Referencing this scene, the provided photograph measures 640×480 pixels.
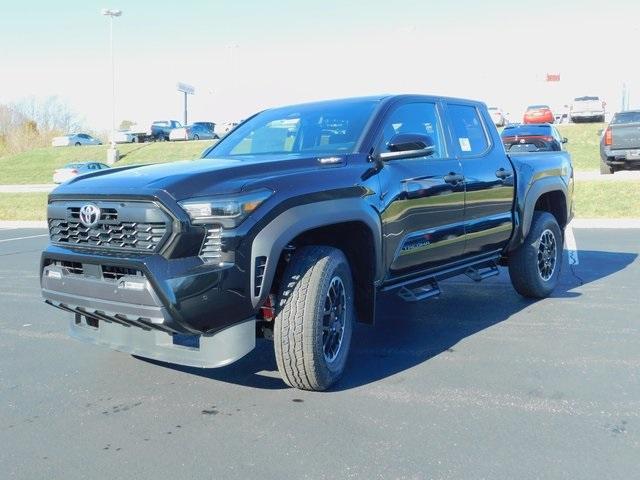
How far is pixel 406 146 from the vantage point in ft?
14.7

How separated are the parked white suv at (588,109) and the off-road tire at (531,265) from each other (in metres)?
34.9

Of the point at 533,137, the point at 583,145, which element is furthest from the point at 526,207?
the point at 583,145

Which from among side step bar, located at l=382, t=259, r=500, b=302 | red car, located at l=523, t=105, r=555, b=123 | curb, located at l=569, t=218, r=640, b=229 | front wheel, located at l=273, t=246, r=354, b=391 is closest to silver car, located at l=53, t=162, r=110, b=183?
curb, located at l=569, t=218, r=640, b=229

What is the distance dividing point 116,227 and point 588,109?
128ft

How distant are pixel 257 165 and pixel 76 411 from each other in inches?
71.3

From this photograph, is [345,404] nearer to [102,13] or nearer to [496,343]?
[496,343]

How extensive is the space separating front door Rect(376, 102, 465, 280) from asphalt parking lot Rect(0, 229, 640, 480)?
0.74 m

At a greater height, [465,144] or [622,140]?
[622,140]

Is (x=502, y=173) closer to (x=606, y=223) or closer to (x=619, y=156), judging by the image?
(x=606, y=223)

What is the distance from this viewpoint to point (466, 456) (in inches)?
128

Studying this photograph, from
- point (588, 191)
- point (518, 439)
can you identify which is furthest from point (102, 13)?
point (518, 439)

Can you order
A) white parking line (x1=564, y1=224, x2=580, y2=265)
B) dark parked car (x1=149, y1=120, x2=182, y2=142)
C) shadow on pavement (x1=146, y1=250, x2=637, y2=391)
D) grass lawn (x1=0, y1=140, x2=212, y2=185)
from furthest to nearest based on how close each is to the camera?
dark parked car (x1=149, y1=120, x2=182, y2=142) < grass lawn (x1=0, y1=140, x2=212, y2=185) < white parking line (x1=564, y1=224, x2=580, y2=265) < shadow on pavement (x1=146, y1=250, x2=637, y2=391)

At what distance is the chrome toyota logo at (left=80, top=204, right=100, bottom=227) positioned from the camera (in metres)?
3.85

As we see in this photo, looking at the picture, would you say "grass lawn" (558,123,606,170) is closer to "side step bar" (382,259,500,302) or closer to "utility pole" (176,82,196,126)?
"side step bar" (382,259,500,302)
